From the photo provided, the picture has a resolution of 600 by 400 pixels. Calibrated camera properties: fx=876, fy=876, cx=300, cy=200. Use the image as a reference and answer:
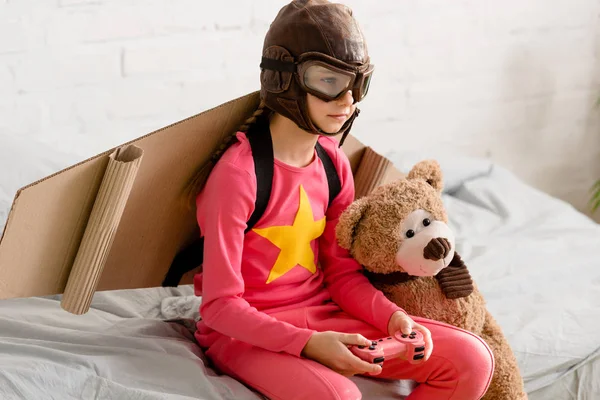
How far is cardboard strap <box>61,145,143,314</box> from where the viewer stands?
1249 mm

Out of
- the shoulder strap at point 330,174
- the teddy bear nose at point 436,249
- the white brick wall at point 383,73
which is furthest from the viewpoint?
the white brick wall at point 383,73

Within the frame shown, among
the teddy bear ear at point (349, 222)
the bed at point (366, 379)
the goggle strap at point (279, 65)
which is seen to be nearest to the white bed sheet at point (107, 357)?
the bed at point (366, 379)

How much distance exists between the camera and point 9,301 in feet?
4.94

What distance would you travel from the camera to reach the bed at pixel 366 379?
125 cm

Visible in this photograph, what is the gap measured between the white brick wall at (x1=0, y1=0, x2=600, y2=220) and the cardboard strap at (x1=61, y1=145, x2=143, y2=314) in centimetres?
64

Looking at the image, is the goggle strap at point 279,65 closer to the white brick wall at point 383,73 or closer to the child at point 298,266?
the child at point 298,266

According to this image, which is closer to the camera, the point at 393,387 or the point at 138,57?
the point at 393,387

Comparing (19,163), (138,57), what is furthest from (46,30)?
(19,163)

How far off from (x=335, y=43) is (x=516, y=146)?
5.42ft

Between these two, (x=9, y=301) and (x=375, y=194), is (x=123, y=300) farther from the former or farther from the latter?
(x=375, y=194)

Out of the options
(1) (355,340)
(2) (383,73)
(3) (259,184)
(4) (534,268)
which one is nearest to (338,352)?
(1) (355,340)

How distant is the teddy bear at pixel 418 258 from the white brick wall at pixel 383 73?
863 mm

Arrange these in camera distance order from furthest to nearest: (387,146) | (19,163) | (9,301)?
1. (387,146)
2. (19,163)
3. (9,301)

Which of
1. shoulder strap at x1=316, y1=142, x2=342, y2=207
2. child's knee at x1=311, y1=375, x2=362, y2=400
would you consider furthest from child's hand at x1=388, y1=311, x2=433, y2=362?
shoulder strap at x1=316, y1=142, x2=342, y2=207
